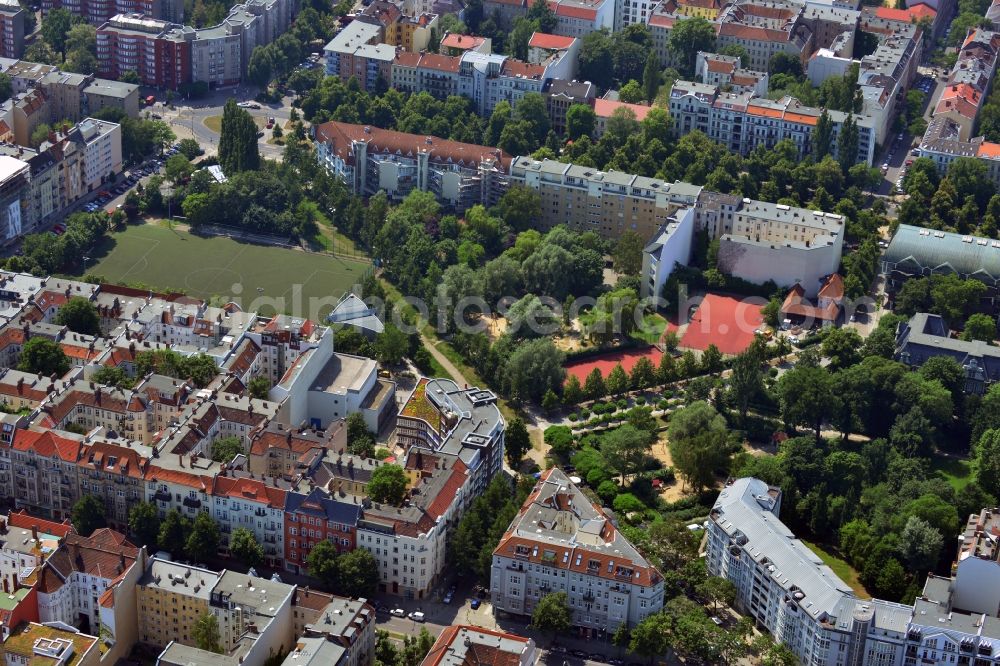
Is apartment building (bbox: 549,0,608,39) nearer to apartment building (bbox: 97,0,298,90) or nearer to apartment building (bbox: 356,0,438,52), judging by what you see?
apartment building (bbox: 356,0,438,52)

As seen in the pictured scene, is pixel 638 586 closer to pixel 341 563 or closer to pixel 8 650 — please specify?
pixel 341 563

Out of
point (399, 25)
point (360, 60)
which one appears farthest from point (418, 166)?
point (399, 25)

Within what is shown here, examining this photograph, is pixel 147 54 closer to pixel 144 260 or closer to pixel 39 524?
pixel 144 260

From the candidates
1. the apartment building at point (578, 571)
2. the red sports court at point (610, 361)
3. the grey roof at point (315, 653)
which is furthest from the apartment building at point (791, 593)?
the grey roof at point (315, 653)

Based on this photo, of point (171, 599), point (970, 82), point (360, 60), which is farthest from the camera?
point (360, 60)

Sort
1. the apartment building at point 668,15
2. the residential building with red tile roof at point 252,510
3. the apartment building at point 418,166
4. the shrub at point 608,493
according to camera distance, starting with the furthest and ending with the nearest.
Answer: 1. the apartment building at point 668,15
2. the apartment building at point 418,166
3. the shrub at point 608,493
4. the residential building with red tile roof at point 252,510

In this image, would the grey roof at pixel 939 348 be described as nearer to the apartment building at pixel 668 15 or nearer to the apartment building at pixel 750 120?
the apartment building at pixel 750 120
